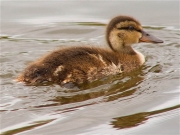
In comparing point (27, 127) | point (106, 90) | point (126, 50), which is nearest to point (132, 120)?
point (106, 90)

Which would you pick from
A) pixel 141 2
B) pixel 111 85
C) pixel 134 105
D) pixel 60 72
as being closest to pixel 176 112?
pixel 134 105

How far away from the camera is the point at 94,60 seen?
5.27 meters

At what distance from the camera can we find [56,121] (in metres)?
4.37

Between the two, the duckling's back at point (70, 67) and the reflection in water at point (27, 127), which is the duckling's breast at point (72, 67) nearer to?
the duckling's back at point (70, 67)

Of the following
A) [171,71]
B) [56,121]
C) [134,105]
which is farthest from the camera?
[171,71]

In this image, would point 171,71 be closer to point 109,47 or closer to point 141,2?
point 109,47

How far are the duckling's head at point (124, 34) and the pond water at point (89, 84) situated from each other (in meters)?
0.25

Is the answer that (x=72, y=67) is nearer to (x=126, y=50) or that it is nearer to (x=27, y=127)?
(x=126, y=50)

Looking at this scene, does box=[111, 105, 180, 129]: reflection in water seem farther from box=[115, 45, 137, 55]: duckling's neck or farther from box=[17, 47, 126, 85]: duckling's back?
box=[115, 45, 137, 55]: duckling's neck

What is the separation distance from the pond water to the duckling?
9cm

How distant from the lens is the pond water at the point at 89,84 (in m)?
4.38

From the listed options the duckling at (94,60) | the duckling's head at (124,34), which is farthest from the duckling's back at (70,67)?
the duckling's head at (124,34)

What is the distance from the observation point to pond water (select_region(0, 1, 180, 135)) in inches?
172

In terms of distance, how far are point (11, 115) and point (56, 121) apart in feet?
1.16
